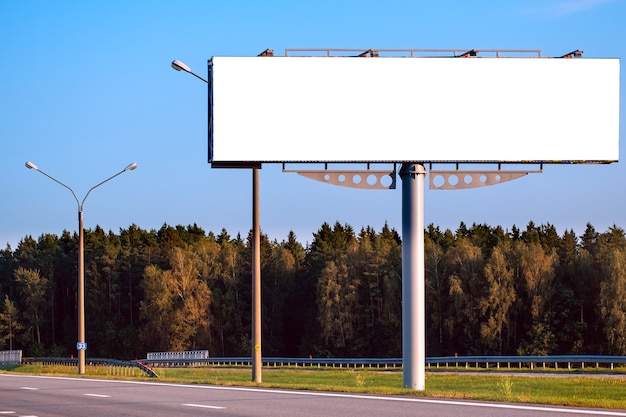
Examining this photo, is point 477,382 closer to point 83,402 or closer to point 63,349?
point 83,402

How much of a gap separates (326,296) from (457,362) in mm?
53852

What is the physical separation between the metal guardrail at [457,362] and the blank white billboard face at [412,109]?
2561cm

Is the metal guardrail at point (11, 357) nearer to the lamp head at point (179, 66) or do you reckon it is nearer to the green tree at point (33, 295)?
the green tree at point (33, 295)

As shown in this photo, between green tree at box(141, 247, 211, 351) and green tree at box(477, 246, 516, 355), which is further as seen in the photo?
green tree at box(141, 247, 211, 351)

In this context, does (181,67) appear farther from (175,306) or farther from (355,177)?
(175,306)

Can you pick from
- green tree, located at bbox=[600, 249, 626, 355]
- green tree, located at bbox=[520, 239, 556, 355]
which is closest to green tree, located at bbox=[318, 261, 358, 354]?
green tree, located at bbox=[520, 239, 556, 355]

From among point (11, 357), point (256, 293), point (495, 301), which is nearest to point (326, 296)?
point (495, 301)

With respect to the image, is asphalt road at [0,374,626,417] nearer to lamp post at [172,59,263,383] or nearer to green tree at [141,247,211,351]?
lamp post at [172,59,263,383]

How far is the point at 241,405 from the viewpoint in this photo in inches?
866

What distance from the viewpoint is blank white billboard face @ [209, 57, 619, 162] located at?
90.5 ft

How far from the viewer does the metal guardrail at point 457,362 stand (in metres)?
54.6

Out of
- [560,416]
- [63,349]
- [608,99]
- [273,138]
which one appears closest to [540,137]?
[608,99]

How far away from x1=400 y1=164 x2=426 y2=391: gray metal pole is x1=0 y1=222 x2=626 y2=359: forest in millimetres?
70747

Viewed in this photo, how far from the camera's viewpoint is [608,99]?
27844mm
